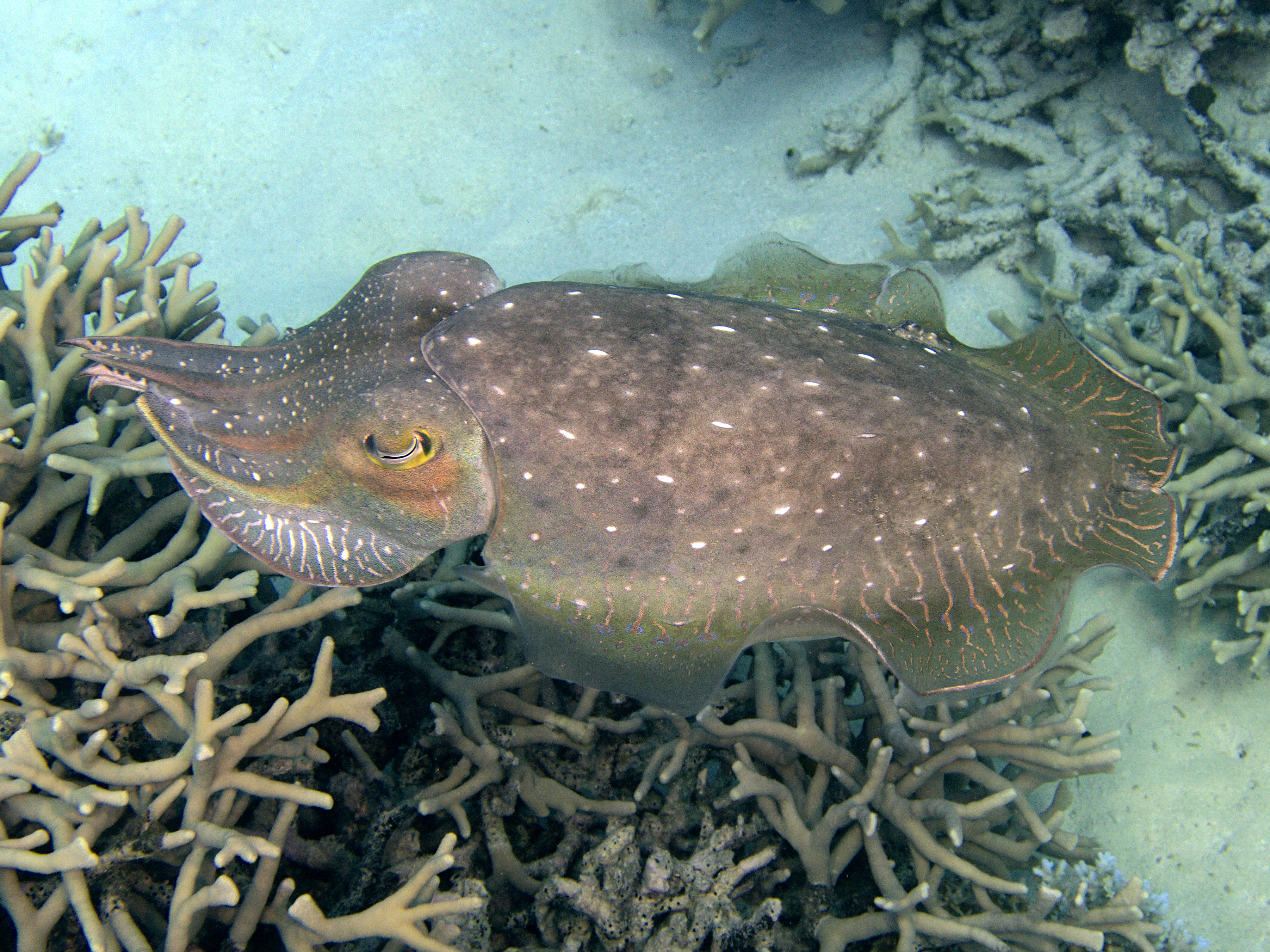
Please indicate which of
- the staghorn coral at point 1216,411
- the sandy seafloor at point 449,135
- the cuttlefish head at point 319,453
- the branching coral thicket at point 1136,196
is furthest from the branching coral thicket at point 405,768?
the sandy seafloor at point 449,135

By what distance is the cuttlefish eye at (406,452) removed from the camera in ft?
8.87

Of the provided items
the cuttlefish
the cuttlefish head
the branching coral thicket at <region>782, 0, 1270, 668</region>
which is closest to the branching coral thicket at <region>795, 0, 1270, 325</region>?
the branching coral thicket at <region>782, 0, 1270, 668</region>

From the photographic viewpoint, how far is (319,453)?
9.25 feet

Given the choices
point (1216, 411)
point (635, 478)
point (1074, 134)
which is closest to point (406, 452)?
point (635, 478)

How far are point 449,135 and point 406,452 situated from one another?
24.5ft

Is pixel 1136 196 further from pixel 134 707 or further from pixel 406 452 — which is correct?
pixel 134 707

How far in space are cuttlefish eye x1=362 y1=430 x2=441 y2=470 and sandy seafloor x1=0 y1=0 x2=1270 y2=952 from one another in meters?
4.96

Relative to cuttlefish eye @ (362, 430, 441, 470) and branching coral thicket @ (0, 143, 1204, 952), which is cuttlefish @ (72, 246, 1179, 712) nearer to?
cuttlefish eye @ (362, 430, 441, 470)

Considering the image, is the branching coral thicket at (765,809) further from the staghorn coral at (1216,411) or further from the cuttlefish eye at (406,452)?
the staghorn coral at (1216,411)

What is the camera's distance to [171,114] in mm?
9398

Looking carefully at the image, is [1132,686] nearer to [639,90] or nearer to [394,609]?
[394,609]

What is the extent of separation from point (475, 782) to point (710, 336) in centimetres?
252

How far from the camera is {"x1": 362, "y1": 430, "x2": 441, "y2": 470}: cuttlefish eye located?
2.71 m

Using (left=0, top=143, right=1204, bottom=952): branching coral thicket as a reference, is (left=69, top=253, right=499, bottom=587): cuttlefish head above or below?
above
